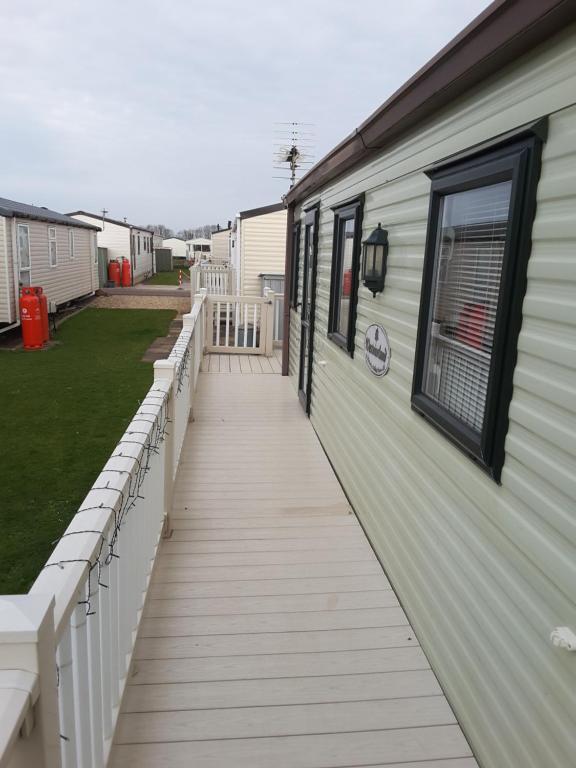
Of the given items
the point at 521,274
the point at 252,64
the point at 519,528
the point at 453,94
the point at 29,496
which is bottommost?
the point at 29,496

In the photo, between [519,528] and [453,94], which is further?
[453,94]

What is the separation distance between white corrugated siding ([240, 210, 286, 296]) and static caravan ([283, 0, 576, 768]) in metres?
10.1

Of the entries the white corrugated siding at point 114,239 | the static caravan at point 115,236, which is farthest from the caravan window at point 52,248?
the white corrugated siding at point 114,239

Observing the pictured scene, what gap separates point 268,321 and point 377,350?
5.99m

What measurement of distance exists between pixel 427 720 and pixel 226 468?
282cm

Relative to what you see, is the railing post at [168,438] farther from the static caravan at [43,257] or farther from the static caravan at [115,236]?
the static caravan at [115,236]

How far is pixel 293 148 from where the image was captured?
18094mm

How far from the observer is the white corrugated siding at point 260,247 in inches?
533

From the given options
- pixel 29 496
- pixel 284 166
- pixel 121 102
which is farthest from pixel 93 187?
pixel 29 496

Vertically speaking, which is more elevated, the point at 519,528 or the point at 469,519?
the point at 519,528

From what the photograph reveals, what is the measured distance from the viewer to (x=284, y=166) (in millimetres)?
19047

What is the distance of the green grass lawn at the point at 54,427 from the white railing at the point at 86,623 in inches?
67.0

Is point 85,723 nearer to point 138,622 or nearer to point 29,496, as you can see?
point 138,622

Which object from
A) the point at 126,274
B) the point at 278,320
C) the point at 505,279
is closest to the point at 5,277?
the point at 278,320
